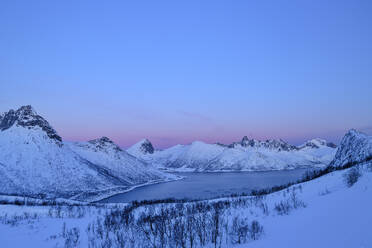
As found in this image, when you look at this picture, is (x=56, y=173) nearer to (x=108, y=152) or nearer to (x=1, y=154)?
(x=1, y=154)

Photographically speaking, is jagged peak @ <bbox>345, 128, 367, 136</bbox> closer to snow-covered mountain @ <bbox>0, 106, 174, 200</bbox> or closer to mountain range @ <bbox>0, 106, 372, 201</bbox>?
mountain range @ <bbox>0, 106, 372, 201</bbox>

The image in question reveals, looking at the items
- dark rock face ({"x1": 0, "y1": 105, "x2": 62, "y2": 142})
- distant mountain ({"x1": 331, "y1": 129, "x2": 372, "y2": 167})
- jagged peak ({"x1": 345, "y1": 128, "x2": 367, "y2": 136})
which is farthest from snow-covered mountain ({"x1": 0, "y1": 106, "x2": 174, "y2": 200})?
jagged peak ({"x1": 345, "y1": 128, "x2": 367, "y2": 136})

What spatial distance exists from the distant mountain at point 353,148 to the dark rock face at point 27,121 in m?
136

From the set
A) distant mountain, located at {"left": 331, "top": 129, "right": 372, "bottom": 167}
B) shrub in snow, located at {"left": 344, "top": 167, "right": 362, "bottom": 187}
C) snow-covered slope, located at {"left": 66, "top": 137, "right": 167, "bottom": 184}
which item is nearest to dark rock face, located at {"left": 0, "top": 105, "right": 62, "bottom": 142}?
snow-covered slope, located at {"left": 66, "top": 137, "right": 167, "bottom": 184}

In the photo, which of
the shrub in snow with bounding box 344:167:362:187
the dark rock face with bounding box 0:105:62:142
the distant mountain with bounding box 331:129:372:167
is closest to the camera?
the shrub in snow with bounding box 344:167:362:187

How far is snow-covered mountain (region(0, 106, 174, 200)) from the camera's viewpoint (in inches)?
3951

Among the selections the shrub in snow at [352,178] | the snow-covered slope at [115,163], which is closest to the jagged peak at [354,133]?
the shrub in snow at [352,178]

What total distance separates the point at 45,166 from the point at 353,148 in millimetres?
118022

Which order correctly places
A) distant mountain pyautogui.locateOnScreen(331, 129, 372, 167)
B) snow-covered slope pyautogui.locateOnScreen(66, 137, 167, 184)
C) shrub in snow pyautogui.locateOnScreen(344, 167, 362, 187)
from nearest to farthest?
shrub in snow pyautogui.locateOnScreen(344, 167, 362, 187) < distant mountain pyautogui.locateOnScreen(331, 129, 372, 167) < snow-covered slope pyautogui.locateOnScreen(66, 137, 167, 184)

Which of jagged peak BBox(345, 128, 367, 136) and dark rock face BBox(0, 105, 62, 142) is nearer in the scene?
jagged peak BBox(345, 128, 367, 136)

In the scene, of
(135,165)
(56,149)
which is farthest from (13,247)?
(135,165)

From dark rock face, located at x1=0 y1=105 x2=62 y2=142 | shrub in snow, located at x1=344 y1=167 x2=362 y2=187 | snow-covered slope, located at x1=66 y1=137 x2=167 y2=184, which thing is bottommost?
snow-covered slope, located at x1=66 y1=137 x2=167 y2=184

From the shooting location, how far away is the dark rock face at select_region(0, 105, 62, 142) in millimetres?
144875

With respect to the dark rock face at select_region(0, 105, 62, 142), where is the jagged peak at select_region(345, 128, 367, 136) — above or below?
below
